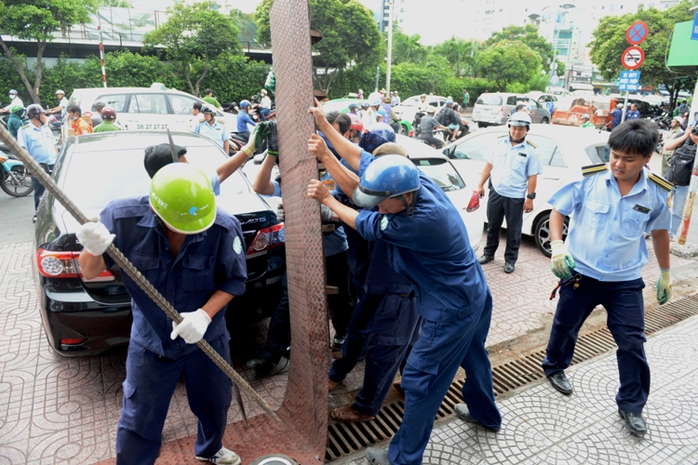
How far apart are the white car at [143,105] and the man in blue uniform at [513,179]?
6.39 m

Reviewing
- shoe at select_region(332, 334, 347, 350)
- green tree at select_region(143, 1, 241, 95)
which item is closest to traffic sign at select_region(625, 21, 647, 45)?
shoe at select_region(332, 334, 347, 350)

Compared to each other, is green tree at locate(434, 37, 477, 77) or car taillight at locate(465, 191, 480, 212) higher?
green tree at locate(434, 37, 477, 77)

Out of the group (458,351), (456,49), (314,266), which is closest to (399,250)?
(314,266)

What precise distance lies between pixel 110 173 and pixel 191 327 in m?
2.07

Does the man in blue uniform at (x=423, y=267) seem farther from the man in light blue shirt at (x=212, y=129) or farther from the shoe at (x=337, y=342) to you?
the man in light blue shirt at (x=212, y=129)

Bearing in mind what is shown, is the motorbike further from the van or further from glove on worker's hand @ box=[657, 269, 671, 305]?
the van

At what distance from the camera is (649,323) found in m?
4.31

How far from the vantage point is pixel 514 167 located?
203 inches

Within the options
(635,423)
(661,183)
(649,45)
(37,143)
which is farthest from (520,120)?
(649,45)

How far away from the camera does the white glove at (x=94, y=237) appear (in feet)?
5.18

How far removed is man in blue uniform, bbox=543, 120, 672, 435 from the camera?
2.81 metres

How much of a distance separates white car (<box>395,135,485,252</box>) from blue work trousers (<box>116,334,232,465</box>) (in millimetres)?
3199

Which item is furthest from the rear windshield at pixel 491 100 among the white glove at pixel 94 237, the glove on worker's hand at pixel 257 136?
the white glove at pixel 94 237

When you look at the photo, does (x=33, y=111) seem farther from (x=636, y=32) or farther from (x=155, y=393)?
(x=636, y=32)
